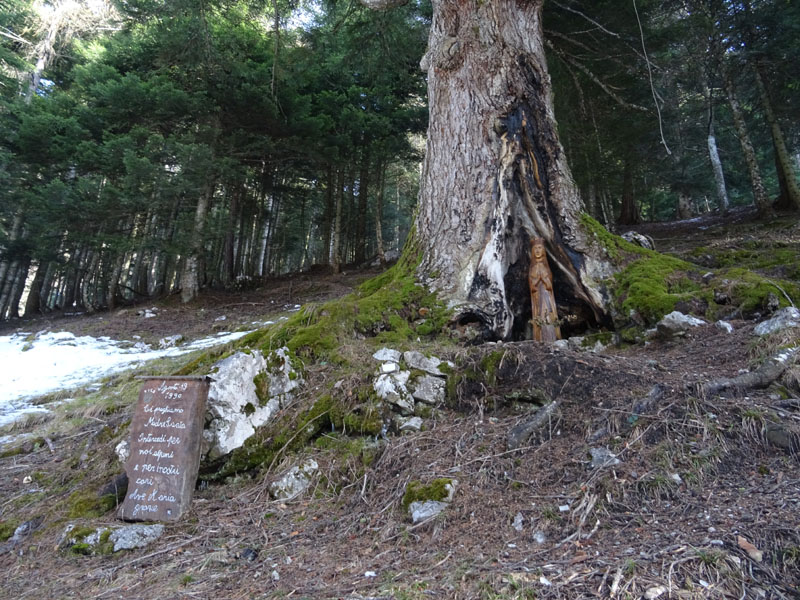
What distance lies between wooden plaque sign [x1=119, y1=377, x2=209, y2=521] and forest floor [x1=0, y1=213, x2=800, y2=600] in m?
0.18

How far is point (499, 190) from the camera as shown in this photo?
5.30 m

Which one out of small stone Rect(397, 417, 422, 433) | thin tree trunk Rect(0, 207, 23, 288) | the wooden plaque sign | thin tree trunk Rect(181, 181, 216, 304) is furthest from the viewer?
thin tree trunk Rect(0, 207, 23, 288)

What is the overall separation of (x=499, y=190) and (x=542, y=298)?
4.57 feet

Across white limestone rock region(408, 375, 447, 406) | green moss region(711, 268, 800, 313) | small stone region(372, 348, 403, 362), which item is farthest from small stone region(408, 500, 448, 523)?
green moss region(711, 268, 800, 313)

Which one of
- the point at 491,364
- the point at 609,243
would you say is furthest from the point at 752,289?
the point at 491,364

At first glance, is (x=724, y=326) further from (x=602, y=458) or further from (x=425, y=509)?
(x=425, y=509)

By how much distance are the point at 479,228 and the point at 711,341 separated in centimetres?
256

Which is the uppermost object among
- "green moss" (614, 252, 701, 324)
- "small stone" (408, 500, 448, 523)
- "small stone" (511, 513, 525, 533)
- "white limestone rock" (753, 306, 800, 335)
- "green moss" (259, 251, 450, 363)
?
"green moss" (614, 252, 701, 324)

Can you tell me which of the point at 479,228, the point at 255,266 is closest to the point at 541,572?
the point at 479,228

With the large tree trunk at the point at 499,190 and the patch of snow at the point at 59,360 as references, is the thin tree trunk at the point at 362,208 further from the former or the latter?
the large tree trunk at the point at 499,190

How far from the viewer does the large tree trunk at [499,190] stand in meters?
5.21

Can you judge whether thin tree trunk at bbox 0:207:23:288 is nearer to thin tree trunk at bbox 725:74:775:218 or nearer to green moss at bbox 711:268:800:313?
green moss at bbox 711:268:800:313

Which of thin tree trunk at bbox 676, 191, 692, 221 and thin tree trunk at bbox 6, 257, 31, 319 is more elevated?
thin tree trunk at bbox 676, 191, 692, 221

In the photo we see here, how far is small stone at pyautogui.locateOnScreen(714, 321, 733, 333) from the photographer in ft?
13.9
